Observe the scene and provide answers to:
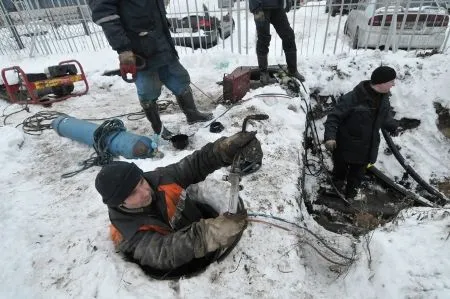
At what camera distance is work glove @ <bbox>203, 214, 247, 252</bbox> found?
1.81 metres

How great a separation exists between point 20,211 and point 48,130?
80.7 inches

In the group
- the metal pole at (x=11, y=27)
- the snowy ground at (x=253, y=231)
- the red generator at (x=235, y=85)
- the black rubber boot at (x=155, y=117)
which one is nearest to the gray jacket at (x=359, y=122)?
the snowy ground at (x=253, y=231)

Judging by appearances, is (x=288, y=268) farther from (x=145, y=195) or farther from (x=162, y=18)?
(x=162, y=18)

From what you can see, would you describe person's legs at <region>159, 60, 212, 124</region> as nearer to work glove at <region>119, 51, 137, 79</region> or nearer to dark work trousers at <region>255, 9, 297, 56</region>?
work glove at <region>119, 51, 137, 79</region>

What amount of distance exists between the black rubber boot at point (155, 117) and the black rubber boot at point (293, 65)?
2.44 metres

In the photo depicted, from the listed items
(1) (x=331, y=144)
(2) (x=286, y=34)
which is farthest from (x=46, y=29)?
(1) (x=331, y=144)

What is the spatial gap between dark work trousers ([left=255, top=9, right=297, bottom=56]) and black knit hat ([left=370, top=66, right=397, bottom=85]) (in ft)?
6.17

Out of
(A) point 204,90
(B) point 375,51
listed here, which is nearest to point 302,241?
(A) point 204,90

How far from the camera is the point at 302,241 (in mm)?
2434

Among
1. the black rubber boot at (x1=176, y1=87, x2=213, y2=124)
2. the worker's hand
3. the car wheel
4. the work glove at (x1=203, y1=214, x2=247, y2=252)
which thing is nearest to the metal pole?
the black rubber boot at (x1=176, y1=87, x2=213, y2=124)

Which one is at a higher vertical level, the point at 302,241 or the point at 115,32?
the point at 115,32

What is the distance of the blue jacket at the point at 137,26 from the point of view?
3119 mm

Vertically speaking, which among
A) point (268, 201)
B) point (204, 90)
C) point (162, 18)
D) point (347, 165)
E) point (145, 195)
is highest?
point (162, 18)

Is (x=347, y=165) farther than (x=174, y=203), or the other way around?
(x=347, y=165)
